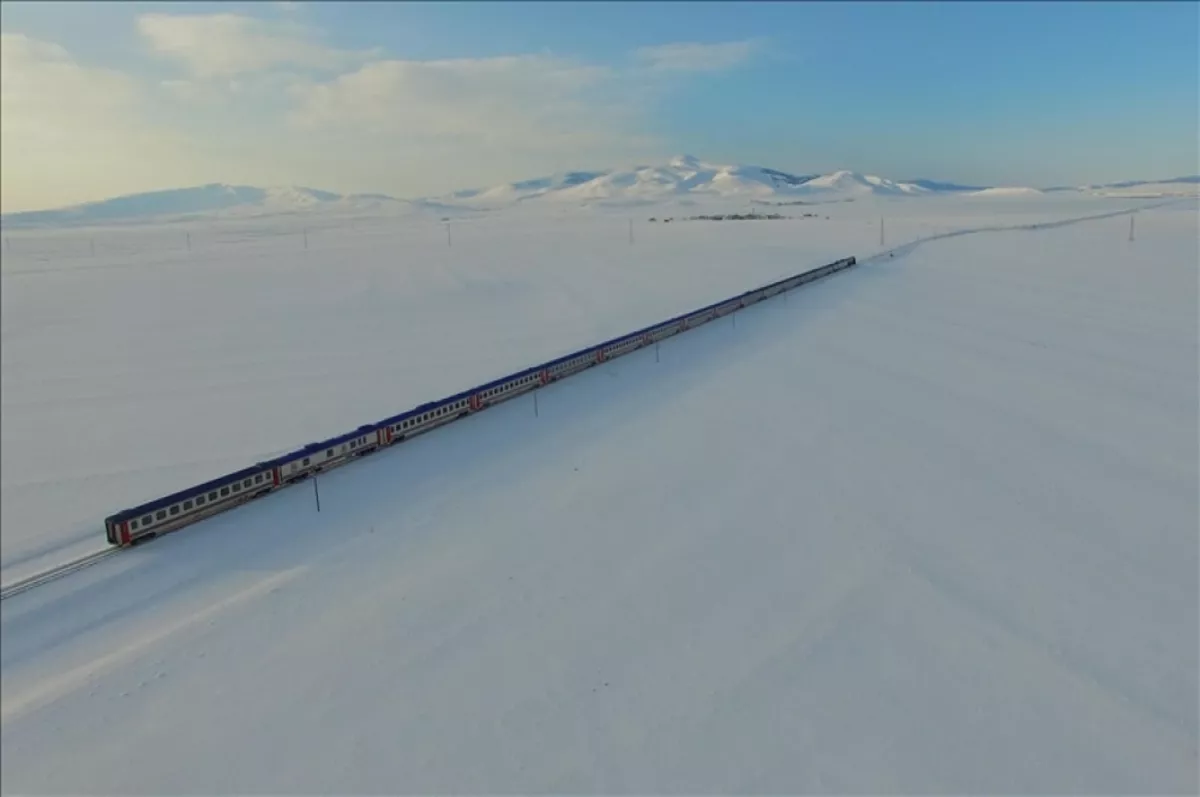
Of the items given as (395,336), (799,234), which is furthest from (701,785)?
(799,234)

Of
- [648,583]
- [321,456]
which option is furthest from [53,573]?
[648,583]

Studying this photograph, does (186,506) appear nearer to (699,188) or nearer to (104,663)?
(104,663)

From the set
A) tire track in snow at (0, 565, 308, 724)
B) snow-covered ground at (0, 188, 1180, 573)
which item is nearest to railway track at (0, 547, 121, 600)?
snow-covered ground at (0, 188, 1180, 573)

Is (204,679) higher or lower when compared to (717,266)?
lower

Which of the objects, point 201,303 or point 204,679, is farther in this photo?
point 201,303

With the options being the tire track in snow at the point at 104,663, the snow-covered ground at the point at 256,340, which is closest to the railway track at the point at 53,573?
the snow-covered ground at the point at 256,340

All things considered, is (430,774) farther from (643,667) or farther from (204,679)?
(204,679)
